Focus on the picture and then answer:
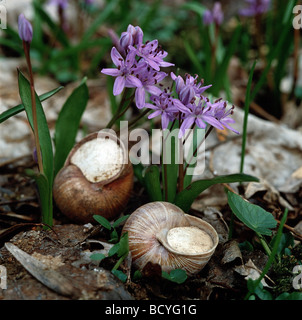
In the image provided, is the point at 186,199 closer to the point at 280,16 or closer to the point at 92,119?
the point at 92,119

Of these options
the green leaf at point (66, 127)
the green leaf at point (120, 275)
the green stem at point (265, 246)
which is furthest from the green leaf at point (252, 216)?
the green leaf at point (66, 127)

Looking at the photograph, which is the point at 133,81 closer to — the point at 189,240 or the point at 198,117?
the point at 198,117

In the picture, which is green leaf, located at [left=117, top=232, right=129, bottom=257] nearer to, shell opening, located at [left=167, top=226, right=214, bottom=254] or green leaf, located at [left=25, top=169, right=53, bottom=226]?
shell opening, located at [left=167, top=226, right=214, bottom=254]

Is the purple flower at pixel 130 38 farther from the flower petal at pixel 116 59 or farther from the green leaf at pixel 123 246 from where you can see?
the green leaf at pixel 123 246
